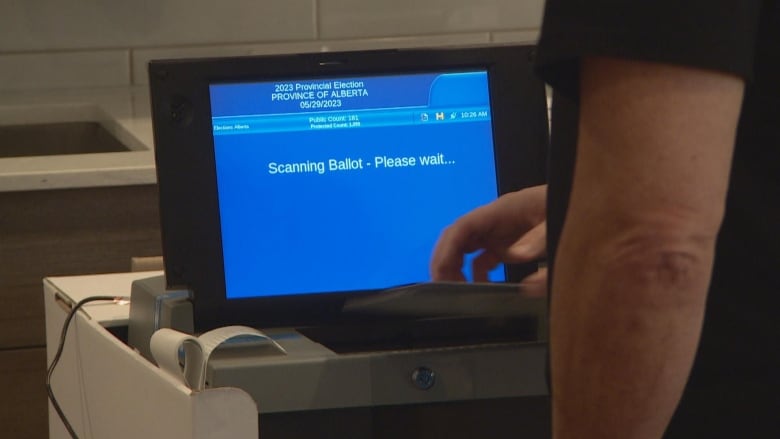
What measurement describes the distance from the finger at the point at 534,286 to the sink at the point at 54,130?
4.08ft

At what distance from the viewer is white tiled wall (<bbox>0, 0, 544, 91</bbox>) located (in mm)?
2094

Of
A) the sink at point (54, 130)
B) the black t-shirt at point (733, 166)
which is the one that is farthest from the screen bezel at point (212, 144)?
the sink at point (54, 130)

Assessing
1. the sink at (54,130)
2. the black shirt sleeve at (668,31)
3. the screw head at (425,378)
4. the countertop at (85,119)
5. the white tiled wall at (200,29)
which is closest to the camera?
the black shirt sleeve at (668,31)

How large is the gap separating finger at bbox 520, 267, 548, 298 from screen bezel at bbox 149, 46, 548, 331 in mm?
47

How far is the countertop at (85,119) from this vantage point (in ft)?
5.26

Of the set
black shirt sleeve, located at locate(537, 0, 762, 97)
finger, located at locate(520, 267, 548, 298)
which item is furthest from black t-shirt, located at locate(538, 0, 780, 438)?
finger, located at locate(520, 267, 548, 298)

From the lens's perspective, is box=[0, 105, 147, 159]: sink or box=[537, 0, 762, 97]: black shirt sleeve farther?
box=[0, 105, 147, 159]: sink

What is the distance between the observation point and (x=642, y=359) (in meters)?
0.58

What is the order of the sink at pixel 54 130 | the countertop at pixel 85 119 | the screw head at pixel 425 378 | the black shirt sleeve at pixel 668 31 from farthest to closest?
the sink at pixel 54 130 → the countertop at pixel 85 119 → the screw head at pixel 425 378 → the black shirt sleeve at pixel 668 31

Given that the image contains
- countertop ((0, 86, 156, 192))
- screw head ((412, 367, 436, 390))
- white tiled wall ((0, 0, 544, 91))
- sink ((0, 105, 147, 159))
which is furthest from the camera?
white tiled wall ((0, 0, 544, 91))

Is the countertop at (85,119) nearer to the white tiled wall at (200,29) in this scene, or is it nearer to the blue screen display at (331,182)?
the white tiled wall at (200,29)

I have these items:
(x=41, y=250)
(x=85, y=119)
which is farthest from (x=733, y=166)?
(x=85, y=119)

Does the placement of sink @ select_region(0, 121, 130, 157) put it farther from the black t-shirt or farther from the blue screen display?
the black t-shirt

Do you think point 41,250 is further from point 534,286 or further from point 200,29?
point 534,286
